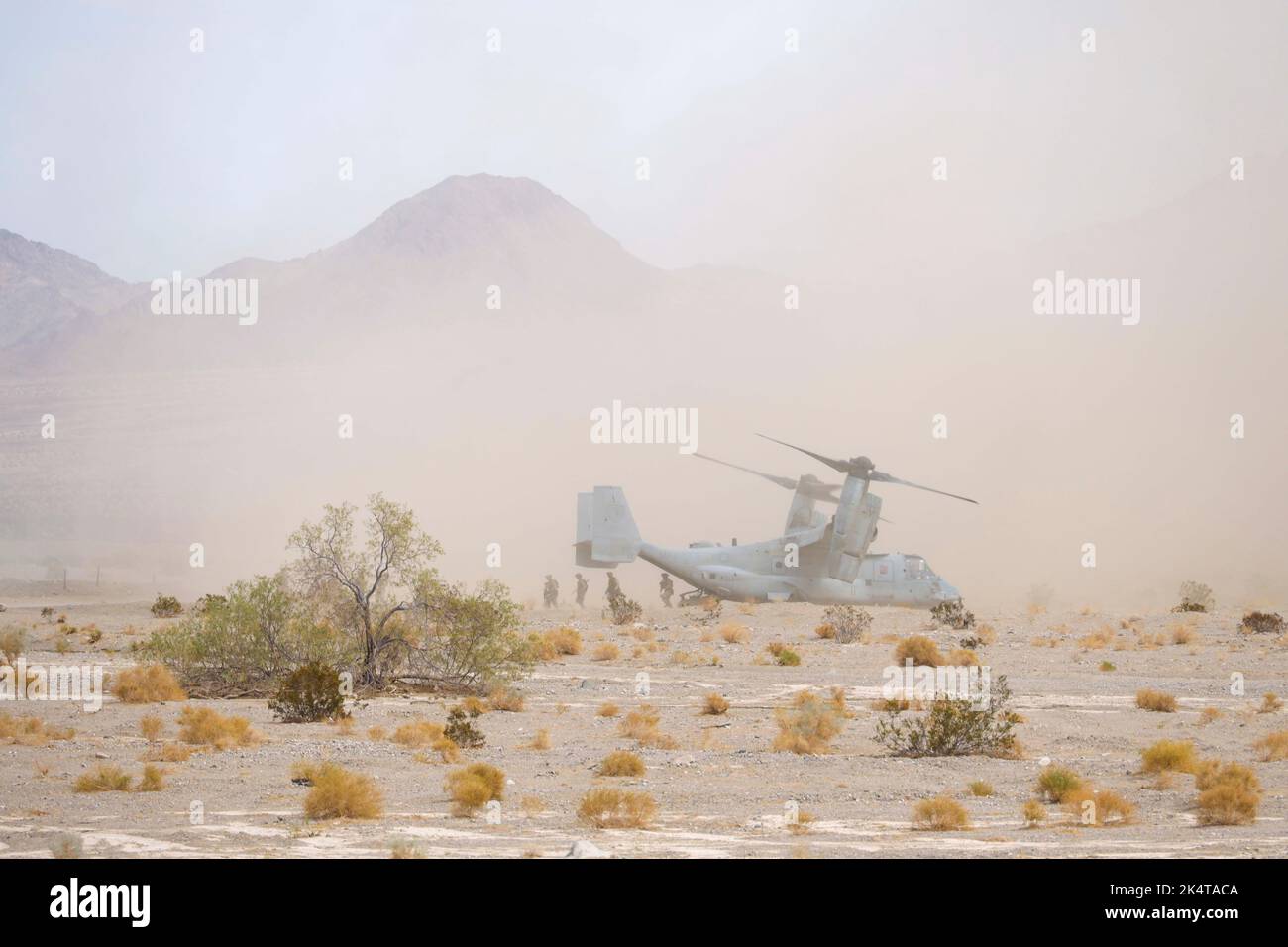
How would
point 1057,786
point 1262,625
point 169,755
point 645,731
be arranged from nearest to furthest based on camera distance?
point 1057,786 → point 169,755 → point 645,731 → point 1262,625

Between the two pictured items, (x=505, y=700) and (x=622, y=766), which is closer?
→ (x=622, y=766)

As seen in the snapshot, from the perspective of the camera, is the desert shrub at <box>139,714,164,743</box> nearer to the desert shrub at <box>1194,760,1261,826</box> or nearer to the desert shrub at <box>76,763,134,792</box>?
the desert shrub at <box>76,763,134,792</box>

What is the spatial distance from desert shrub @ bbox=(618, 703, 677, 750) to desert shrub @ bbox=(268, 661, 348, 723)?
5.17m

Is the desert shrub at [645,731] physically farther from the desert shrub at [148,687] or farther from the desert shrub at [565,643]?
the desert shrub at [565,643]

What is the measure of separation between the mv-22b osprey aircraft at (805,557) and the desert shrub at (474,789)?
3516 centimetres

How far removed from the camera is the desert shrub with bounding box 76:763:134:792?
1653 cm

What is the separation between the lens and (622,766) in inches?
737

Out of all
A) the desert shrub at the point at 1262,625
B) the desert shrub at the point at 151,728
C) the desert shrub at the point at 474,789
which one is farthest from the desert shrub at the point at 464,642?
the desert shrub at the point at 1262,625

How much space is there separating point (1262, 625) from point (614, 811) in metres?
40.3

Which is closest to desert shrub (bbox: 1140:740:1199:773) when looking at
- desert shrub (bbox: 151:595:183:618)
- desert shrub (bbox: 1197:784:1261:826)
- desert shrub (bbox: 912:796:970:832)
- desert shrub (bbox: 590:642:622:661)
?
desert shrub (bbox: 1197:784:1261:826)

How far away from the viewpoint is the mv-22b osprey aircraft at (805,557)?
170ft

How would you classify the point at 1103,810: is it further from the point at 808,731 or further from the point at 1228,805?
the point at 808,731

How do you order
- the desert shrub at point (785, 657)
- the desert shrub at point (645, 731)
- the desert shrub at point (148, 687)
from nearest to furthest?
the desert shrub at point (645, 731) < the desert shrub at point (148, 687) < the desert shrub at point (785, 657)

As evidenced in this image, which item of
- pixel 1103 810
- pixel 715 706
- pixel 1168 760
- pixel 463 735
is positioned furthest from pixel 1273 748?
pixel 463 735
